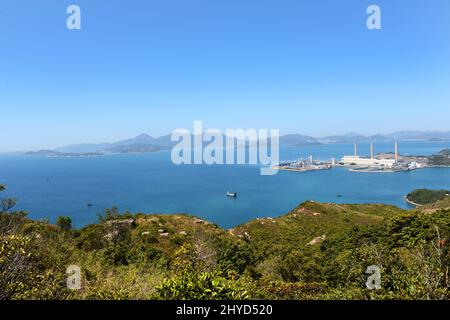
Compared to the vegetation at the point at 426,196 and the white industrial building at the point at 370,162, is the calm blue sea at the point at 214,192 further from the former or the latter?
the white industrial building at the point at 370,162

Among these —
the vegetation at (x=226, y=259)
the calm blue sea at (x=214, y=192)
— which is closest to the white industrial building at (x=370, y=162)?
the calm blue sea at (x=214, y=192)

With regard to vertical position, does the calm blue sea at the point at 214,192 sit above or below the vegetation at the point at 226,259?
below

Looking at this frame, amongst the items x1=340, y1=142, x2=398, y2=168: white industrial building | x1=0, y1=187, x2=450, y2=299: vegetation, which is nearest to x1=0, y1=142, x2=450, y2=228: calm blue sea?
x1=340, y1=142, x2=398, y2=168: white industrial building

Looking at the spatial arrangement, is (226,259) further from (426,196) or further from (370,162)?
(370,162)

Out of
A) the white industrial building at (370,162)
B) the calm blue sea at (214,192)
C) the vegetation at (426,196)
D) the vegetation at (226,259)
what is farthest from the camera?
the white industrial building at (370,162)

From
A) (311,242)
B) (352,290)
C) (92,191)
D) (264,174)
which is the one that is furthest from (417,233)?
(264,174)

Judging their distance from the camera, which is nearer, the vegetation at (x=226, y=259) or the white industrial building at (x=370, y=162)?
the vegetation at (x=226, y=259)

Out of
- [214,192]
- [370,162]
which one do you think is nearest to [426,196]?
[214,192]

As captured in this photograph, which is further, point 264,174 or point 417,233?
point 264,174
